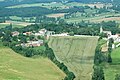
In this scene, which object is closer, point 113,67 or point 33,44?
point 113,67

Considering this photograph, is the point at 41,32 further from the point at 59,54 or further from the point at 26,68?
the point at 26,68

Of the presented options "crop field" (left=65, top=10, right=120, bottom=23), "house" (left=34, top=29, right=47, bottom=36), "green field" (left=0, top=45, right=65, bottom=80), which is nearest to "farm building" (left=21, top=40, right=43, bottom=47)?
"house" (left=34, top=29, right=47, bottom=36)

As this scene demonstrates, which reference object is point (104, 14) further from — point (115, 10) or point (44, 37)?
point (44, 37)

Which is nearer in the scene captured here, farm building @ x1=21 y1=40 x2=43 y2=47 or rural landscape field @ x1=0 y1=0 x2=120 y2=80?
rural landscape field @ x1=0 y1=0 x2=120 y2=80

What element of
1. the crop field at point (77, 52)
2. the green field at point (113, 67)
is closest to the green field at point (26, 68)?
the crop field at point (77, 52)

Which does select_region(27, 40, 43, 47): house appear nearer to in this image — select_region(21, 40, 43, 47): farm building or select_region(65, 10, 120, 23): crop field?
select_region(21, 40, 43, 47): farm building

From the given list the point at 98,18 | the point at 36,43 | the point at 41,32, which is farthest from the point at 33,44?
the point at 98,18
